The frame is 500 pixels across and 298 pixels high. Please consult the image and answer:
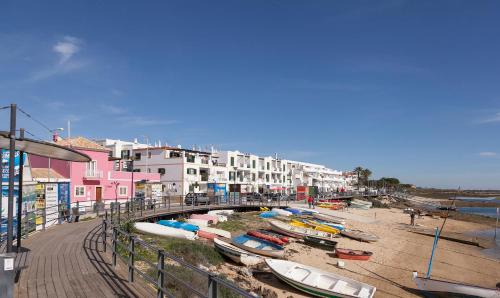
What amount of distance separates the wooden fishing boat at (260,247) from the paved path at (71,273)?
32.7 feet

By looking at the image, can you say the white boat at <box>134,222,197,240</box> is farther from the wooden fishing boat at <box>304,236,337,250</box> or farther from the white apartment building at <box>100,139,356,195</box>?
the white apartment building at <box>100,139,356,195</box>

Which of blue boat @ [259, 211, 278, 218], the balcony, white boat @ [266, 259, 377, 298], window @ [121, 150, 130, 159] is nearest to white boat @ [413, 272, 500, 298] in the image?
white boat @ [266, 259, 377, 298]

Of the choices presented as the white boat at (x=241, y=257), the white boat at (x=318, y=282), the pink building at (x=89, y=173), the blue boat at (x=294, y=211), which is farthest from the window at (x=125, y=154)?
the white boat at (x=318, y=282)

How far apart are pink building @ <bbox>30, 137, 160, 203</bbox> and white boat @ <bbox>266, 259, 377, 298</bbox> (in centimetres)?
2612

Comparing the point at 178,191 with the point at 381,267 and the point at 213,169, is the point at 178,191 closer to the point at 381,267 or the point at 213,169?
the point at 213,169

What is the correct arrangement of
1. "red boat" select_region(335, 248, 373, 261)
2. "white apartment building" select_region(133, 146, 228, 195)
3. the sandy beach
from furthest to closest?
"white apartment building" select_region(133, 146, 228, 195), "red boat" select_region(335, 248, 373, 261), the sandy beach

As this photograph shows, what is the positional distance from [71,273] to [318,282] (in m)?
10.3

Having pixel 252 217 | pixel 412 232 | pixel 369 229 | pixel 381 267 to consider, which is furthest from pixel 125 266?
pixel 412 232

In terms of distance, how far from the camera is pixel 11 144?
837cm

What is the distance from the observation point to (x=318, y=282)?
16.5 metres

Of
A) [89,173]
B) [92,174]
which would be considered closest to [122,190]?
[92,174]

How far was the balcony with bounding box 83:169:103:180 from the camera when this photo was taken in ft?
138

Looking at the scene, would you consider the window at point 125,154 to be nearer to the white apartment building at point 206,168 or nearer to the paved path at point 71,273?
the white apartment building at point 206,168

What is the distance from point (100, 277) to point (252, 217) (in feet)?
102
